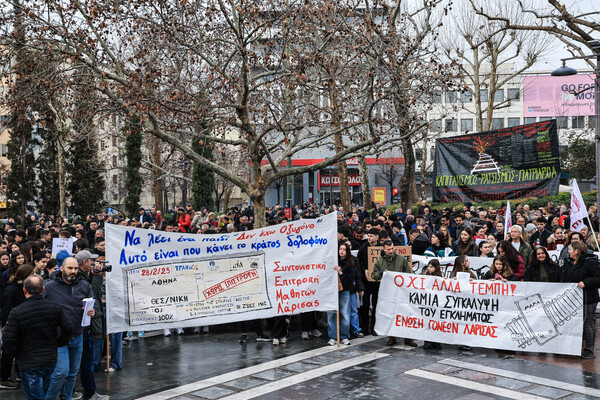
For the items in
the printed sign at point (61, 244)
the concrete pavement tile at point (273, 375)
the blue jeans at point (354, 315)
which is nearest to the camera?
the concrete pavement tile at point (273, 375)

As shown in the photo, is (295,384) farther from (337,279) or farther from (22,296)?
(22,296)

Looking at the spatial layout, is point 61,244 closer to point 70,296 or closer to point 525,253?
point 70,296

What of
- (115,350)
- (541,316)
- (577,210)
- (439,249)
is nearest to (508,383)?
(541,316)

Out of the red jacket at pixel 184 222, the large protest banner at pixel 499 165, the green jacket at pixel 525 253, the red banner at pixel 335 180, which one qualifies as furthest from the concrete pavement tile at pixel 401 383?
the red banner at pixel 335 180

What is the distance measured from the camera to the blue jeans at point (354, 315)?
1077cm

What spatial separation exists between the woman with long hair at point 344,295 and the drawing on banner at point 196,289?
1124mm

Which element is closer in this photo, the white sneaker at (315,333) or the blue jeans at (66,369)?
the blue jeans at (66,369)

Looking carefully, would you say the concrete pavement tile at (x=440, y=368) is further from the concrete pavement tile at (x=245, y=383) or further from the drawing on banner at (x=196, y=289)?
the drawing on banner at (x=196, y=289)

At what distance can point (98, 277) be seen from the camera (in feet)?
28.7

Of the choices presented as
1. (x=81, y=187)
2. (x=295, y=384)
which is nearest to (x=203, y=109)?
(x=295, y=384)

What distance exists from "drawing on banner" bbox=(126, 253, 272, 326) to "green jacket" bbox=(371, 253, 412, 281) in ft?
6.11

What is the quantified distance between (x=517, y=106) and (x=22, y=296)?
67.8 metres

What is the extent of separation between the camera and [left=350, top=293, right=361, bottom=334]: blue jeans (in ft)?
35.3

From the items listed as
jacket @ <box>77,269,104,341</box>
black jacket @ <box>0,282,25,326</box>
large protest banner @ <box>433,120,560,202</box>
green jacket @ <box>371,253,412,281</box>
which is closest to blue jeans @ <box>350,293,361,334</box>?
green jacket @ <box>371,253,412,281</box>
